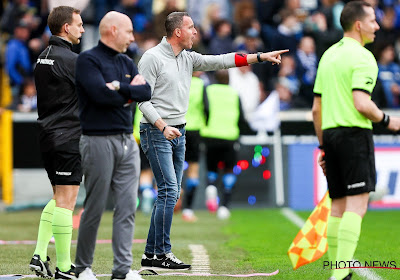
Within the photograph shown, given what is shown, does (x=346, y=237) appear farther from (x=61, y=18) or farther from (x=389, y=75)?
(x=389, y=75)

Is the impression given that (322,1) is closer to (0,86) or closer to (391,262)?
(0,86)

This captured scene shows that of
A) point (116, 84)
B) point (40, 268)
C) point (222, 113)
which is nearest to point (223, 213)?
point (222, 113)

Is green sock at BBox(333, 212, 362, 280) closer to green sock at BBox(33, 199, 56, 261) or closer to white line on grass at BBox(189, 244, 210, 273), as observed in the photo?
white line on grass at BBox(189, 244, 210, 273)

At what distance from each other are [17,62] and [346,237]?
12353 millimetres

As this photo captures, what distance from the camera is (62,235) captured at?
7.94 m

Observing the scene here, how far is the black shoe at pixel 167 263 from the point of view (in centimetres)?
866

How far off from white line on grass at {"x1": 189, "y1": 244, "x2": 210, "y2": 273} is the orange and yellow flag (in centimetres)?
83

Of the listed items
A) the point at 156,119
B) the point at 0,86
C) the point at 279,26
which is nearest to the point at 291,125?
the point at 279,26

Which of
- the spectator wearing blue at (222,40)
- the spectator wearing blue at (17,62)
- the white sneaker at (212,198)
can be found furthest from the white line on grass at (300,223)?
the spectator wearing blue at (17,62)

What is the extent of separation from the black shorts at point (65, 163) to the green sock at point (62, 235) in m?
0.26

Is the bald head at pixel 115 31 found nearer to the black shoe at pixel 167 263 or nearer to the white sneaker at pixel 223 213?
the black shoe at pixel 167 263

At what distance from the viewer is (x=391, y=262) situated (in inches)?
360

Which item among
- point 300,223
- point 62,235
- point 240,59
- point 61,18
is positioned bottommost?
point 300,223

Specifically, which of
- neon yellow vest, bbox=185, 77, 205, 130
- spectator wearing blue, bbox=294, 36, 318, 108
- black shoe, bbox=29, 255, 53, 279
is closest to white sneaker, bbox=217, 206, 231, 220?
neon yellow vest, bbox=185, 77, 205, 130
